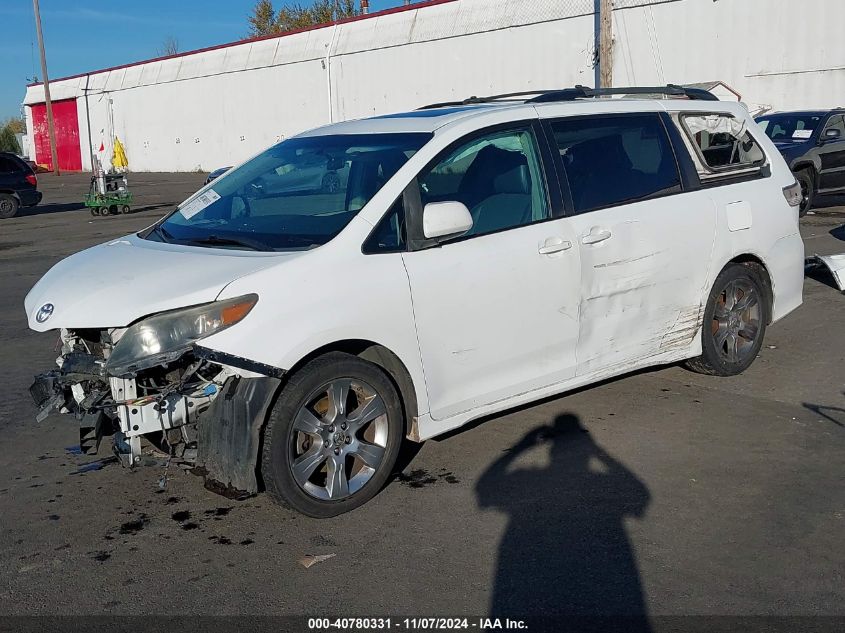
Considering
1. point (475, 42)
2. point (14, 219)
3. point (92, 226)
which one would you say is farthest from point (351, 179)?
point (475, 42)

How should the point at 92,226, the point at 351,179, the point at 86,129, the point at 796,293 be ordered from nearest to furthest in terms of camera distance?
1. the point at 351,179
2. the point at 796,293
3. the point at 92,226
4. the point at 86,129

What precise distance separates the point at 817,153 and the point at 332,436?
46.9ft

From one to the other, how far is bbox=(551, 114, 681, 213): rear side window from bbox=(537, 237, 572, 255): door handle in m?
0.27

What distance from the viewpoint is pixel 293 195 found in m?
5.16

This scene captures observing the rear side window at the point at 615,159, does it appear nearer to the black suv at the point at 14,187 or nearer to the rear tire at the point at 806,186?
the rear tire at the point at 806,186

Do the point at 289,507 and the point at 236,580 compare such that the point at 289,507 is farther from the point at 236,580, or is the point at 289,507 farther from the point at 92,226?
the point at 92,226

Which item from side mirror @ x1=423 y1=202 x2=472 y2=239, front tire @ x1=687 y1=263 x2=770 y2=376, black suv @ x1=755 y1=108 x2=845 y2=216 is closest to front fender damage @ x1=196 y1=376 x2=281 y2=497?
side mirror @ x1=423 y1=202 x2=472 y2=239

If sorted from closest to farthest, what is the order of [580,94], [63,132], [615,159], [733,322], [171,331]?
1. [171,331]
2. [615,159]
3. [580,94]
4. [733,322]
5. [63,132]

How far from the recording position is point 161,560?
159 inches

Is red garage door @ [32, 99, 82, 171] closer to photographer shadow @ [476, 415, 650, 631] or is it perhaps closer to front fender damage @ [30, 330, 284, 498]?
front fender damage @ [30, 330, 284, 498]

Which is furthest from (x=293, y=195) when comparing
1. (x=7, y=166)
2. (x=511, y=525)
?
(x=7, y=166)

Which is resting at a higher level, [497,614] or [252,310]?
[252,310]

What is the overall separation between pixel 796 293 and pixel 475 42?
25.9m

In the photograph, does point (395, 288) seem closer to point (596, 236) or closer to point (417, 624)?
point (596, 236)
